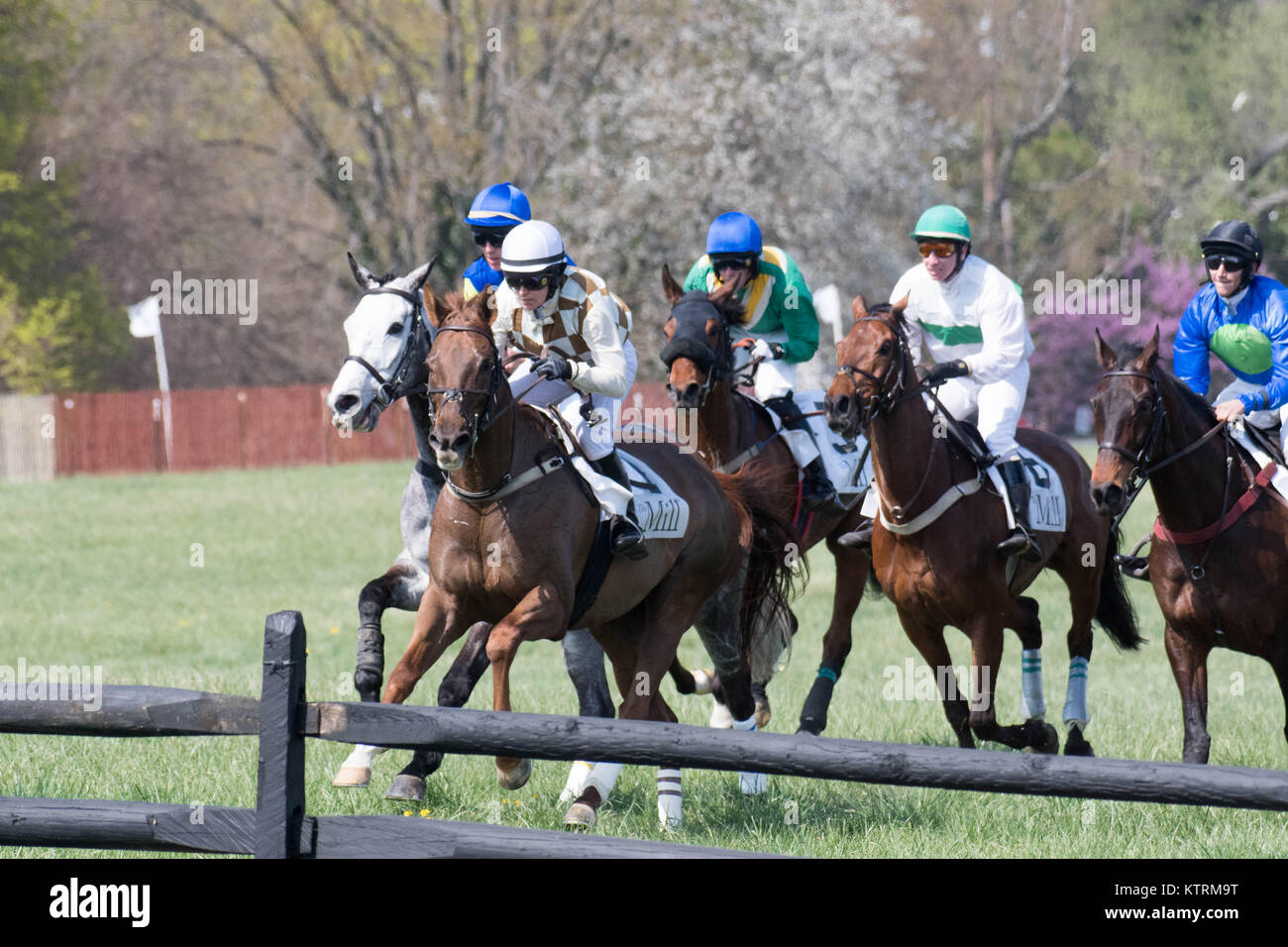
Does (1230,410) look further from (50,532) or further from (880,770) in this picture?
(50,532)

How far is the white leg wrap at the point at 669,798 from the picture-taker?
6.65 metres

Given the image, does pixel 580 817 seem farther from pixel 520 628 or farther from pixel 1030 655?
pixel 1030 655

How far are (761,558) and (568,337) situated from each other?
68.2 inches

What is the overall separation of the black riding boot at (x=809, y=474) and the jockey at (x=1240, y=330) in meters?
2.30

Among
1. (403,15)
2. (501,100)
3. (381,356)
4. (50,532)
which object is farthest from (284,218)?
(381,356)

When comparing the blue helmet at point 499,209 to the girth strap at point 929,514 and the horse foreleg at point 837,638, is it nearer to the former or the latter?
the girth strap at point 929,514

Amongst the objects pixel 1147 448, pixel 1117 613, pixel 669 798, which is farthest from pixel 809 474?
pixel 669 798

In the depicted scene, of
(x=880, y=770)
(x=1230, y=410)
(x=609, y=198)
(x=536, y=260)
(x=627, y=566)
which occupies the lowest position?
(x=880, y=770)

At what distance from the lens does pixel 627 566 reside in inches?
273

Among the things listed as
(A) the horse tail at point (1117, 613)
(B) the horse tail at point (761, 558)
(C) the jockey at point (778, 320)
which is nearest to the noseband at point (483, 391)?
(B) the horse tail at point (761, 558)

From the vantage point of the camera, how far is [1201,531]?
23.7ft

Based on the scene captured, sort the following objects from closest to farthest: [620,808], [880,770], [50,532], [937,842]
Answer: [880,770], [937,842], [620,808], [50,532]

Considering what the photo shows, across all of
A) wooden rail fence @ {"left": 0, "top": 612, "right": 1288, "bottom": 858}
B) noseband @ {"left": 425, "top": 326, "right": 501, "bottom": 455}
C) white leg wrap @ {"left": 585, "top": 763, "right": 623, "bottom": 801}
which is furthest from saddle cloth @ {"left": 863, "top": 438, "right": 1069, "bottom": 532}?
wooden rail fence @ {"left": 0, "top": 612, "right": 1288, "bottom": 858}
